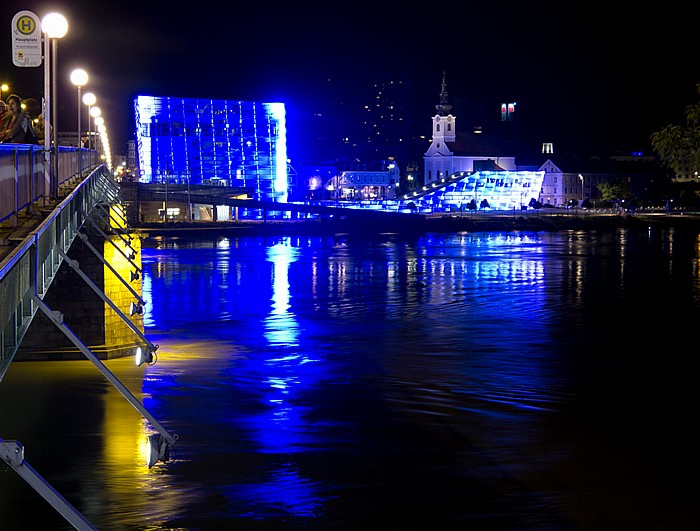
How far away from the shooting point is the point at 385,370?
1166 inches

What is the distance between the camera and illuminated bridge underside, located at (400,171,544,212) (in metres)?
146

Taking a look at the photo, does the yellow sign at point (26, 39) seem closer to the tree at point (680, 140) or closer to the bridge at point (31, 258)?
the bridge at point (31, 258)

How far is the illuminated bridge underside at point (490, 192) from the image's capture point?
146m

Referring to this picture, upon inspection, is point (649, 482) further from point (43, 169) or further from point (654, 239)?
point (654, 239)

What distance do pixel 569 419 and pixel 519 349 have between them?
1039 centimetres

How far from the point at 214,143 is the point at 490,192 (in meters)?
44.8

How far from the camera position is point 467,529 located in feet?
52.4

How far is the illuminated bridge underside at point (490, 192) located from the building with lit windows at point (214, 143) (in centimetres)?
3223

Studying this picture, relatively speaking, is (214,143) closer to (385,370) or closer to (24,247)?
(385,370)

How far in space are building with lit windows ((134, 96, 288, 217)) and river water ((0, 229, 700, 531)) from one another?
6455cm

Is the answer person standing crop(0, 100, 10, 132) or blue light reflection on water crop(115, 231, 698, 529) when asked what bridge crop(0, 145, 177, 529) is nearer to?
person standing crop(0, 100, 10, 132)

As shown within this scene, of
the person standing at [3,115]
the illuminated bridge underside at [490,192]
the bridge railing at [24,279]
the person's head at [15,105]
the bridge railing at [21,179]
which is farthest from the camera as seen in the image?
the illuminated bridge underside at [490,192]

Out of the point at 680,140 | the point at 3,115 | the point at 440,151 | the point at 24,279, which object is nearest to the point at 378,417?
the point at 680,140

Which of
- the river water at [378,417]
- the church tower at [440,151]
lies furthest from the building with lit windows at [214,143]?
the church tower at [440,151]
